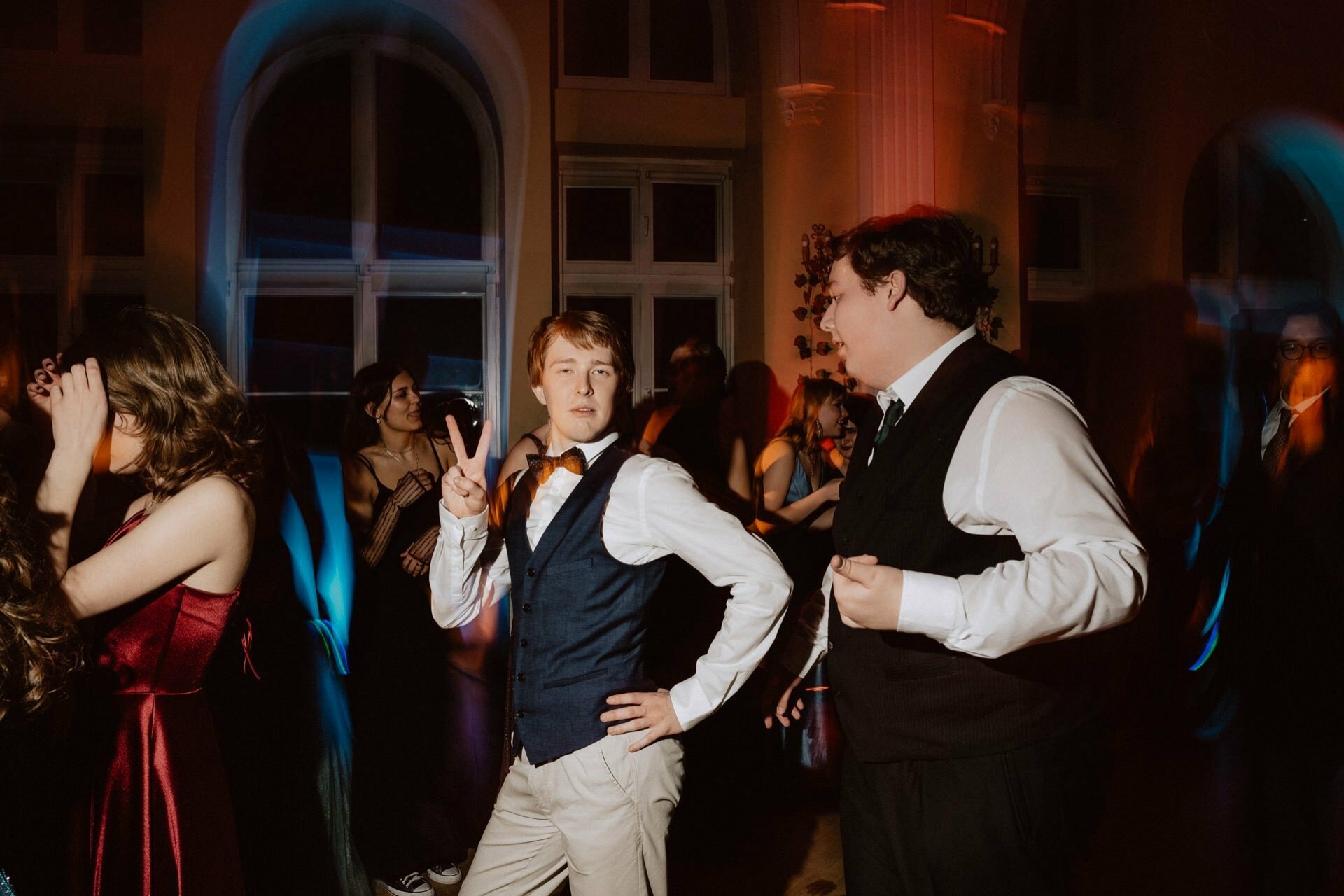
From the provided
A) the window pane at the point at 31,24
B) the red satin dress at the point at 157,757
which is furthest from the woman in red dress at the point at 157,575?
the window pane at the point at 31,24

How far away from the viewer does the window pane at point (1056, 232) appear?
20.7 ft

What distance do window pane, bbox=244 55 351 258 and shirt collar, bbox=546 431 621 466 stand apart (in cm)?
418

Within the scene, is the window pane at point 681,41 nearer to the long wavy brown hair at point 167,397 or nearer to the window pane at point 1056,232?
the window pane at point 1056,232

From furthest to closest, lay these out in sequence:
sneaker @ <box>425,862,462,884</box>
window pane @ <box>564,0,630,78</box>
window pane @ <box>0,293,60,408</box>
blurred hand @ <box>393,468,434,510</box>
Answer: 1. window pane @ <box>564,0,630,78</box>
2. window pane @ <box>0,293,60,408</box>
3. blurred hand @ <box>393,468,434,510</box>
4. sneaker @ <box>425,862,462,884</box>

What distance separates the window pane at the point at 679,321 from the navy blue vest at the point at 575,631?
13.5ft

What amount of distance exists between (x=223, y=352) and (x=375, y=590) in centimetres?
273

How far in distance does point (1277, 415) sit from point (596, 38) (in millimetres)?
4362

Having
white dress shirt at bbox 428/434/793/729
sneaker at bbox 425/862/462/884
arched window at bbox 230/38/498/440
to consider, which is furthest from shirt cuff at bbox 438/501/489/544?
arched window at bbox 230/38/498/440

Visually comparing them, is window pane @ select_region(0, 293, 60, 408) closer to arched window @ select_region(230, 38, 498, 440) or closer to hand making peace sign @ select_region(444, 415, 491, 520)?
arched window @ select_region(230, 38, 498, 440)

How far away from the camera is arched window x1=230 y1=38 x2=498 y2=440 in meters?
5.27

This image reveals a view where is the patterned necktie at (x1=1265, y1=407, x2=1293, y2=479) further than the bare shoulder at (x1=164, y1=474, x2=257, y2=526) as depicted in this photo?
Yes

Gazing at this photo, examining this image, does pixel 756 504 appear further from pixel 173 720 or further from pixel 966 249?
pixel 173 720

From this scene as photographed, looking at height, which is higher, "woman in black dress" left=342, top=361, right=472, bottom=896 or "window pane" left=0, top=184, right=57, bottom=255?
"window pane" left=0, top=184, right=57, bottom=255

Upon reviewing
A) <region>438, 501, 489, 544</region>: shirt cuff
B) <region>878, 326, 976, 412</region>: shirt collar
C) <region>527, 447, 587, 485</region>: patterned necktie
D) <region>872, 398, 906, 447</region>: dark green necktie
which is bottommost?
<region>438, 501, 489, 544</region>: shirt cuff
